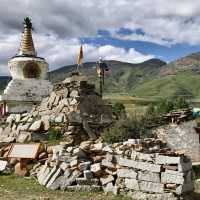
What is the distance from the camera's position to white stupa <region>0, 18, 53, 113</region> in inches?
1318

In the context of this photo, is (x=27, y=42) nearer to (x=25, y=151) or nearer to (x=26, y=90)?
(x=26, y=90)

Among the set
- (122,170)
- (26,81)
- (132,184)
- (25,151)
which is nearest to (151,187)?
(132,184)

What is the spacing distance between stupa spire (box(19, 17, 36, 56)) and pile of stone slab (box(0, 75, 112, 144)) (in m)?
13.5

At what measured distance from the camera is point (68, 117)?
2130 centimetres

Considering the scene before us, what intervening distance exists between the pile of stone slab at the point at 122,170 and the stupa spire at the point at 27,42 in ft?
77.1

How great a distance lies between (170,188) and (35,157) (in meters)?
6.21

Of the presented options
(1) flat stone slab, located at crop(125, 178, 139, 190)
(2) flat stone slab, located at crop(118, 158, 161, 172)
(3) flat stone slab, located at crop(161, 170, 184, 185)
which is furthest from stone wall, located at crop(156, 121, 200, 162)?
(3) flat stone slab, located at crop(161, 170, 184, 185)

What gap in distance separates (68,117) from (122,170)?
8.73m

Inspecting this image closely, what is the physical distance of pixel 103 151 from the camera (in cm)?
1445

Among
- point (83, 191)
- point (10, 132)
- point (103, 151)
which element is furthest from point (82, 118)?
point (83, 191)

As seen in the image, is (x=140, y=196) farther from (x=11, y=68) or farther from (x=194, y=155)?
(x=11, y=68)

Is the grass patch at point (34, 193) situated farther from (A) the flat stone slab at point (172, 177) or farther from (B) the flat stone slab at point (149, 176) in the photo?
(A) the flat stone slab at point (172, 177)

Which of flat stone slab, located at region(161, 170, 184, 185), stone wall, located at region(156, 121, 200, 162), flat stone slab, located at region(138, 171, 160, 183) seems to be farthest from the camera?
stone wall, located at region(156, 121, 200, 162)

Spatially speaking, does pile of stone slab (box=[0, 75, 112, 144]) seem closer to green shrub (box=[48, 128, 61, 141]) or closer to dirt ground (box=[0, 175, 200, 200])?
green shrub (box=[48, 128, 61, 141])
